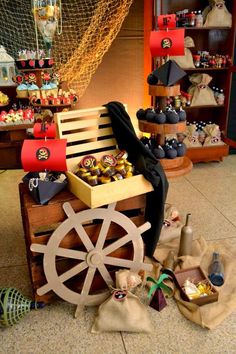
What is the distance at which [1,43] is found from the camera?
11.8 ft

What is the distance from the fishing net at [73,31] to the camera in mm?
3518

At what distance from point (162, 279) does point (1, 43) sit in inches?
120

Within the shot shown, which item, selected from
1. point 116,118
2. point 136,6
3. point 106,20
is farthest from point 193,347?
point 136,6

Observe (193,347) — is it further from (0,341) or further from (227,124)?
(227,124)

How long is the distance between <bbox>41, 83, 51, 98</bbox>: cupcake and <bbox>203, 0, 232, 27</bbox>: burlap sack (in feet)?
5.68

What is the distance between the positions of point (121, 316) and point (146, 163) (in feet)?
2.52

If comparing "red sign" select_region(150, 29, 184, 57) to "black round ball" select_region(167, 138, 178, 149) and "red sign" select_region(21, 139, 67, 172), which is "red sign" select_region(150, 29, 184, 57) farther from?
"red sign" select_region(21, 139, 67, 172)

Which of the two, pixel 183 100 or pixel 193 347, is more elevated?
pixel 183 100

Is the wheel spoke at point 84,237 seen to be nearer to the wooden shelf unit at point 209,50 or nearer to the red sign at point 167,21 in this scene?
the red sign at point 167,21

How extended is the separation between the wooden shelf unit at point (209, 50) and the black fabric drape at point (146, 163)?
6.42 ft

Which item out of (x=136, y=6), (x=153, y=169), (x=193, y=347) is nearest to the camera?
(x=193, y=347)

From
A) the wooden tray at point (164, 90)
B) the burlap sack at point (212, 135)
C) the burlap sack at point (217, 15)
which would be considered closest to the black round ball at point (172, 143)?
the wooden tray at point (164, 90)

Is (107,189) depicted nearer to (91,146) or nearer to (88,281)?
(91,146)

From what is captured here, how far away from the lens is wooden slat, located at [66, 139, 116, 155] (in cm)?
182
